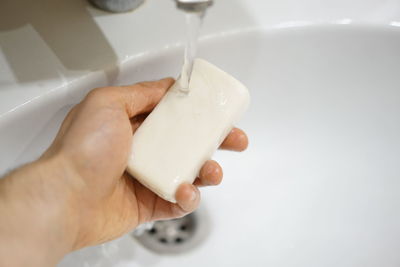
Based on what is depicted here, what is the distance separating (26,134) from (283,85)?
330 millimetres

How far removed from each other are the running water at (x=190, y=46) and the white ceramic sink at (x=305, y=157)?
0.06m

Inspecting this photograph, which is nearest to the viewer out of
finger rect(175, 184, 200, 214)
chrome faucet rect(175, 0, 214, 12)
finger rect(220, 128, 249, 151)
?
chrome faucet rect(175, 0, 214, 12)

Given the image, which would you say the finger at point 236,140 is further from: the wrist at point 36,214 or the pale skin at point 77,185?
the wrist at point 36,214

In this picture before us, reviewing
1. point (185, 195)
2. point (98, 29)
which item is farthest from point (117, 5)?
point (185, 195)

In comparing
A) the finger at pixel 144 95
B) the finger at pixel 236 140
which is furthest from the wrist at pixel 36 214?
the finger at pixel 236 140

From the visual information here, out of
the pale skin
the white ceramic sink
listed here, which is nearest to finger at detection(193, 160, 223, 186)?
the pale skin

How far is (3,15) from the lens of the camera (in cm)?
50

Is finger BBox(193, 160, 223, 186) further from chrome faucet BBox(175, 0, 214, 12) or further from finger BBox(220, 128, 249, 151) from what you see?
chrome faucet BBox(175, 0, 214, 12)

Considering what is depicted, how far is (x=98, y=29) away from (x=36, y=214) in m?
0.22

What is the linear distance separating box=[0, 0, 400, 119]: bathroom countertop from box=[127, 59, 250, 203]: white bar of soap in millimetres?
74

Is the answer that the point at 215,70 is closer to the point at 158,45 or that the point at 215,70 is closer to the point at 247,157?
the point at 158,45

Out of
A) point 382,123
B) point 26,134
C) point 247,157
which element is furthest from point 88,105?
point 382,123

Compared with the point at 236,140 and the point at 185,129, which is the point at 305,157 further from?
the point at 185,129

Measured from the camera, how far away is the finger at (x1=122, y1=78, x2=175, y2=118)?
48 centimetres
